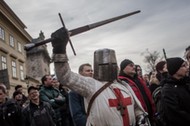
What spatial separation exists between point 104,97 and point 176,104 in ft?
4.12

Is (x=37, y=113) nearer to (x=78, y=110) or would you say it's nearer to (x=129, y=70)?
(x=78, y=110)

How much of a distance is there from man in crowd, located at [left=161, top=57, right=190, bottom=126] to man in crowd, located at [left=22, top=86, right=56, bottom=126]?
2.39 meters

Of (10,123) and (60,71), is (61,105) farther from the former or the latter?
(60,71)

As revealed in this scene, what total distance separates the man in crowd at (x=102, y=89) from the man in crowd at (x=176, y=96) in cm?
78

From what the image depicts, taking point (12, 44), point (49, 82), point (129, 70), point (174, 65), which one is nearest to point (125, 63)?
point (129, 70)

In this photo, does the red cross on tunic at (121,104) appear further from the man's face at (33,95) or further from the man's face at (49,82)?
the man's face at (49,82)

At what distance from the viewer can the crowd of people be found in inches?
118

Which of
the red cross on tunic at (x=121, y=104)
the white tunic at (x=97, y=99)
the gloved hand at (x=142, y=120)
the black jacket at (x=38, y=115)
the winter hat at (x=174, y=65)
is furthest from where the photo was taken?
the black jacket at (x=38, y=115)

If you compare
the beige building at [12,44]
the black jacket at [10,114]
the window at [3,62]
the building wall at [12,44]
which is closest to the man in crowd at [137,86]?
the black jacket at [10,114]

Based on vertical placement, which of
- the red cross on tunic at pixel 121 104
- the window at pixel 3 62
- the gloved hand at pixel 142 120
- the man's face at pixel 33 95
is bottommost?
the gloved hand at pixel 142 120

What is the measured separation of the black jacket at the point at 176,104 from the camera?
3898 millimetres

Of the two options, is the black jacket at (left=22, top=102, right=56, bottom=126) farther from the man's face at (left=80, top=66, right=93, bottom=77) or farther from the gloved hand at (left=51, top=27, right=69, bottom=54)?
the gloved hand at (left=51, top=27, right=69, bottom=54)

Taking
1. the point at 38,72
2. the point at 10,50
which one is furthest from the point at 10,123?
the point at 38,72

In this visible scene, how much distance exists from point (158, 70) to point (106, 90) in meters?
2.87
